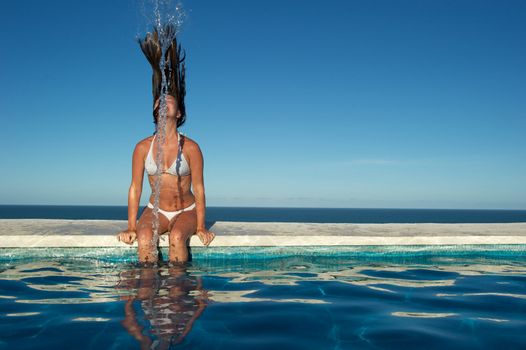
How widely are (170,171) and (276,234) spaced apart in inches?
79.7

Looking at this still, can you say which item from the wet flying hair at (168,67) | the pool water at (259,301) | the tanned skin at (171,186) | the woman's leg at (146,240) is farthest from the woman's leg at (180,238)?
the wet flying hair at (168,67)

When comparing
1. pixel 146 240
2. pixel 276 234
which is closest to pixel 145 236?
pixel 146 240

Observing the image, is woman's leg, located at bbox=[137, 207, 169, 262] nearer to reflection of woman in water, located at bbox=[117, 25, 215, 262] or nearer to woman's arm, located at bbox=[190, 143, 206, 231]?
reflection of woman in water, located at bbox=[117, 25, 215, 262]

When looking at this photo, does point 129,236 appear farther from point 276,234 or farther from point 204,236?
point 276,234

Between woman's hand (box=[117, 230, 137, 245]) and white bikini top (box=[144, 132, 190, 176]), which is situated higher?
white bikini top (box=[144, 132, 190, 176])

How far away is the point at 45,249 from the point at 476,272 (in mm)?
5211

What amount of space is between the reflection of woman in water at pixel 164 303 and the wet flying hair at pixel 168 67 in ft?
6.25

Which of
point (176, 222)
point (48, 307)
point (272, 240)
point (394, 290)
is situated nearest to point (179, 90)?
point (176, 222)

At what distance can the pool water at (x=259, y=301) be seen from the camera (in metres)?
2.71

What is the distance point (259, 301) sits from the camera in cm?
363

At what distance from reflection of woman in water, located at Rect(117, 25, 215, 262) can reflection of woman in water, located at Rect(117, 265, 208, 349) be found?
0.56 metres

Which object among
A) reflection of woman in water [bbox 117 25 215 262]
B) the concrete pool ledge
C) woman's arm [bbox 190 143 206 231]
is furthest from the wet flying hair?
the concrete pool ledge

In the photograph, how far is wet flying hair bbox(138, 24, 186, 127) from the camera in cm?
516

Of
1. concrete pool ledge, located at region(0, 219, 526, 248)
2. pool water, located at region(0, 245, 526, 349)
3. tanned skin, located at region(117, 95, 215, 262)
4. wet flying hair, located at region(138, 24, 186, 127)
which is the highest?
wet flying hair, located at region(138, 24, 186, 127)
